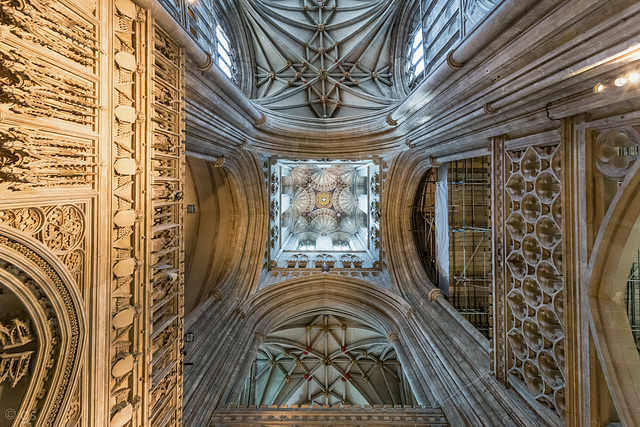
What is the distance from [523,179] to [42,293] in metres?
7.68

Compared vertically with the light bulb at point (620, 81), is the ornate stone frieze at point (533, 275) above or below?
below

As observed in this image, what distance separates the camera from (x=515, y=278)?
5.76m

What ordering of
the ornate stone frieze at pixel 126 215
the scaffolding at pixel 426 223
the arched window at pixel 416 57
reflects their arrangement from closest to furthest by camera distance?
the ornate stone frieze at pixel 126 215 → the arched window at pixel 416 57 → the scaffolding at pixel 426 223

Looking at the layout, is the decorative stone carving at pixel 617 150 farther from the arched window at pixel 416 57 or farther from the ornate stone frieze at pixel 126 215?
the arched window at pixel 416 57

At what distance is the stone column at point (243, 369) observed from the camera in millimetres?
7551

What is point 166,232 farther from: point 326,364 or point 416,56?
point 416,56

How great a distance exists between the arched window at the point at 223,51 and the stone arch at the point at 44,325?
9202 millimetres

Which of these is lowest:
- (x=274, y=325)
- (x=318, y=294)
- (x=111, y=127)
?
(x=274, y=325)

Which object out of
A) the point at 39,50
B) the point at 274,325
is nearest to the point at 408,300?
the point at 274,325

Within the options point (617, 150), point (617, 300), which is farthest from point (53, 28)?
point (617, 300)

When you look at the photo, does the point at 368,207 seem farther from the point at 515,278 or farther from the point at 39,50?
the point at 39,50

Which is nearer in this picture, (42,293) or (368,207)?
(42,293)

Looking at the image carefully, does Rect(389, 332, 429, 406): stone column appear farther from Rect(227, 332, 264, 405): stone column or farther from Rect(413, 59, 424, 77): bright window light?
Rect(413, 59, 424, 77): bright window light

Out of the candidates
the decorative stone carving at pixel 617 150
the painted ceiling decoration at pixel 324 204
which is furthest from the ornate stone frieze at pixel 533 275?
the painted ceiling decoration at pixel 324 204
